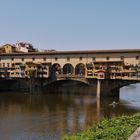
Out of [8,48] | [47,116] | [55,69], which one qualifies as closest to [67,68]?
[55,69]

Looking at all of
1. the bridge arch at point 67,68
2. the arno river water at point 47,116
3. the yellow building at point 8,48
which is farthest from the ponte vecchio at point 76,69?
the yellow building at point 8,48

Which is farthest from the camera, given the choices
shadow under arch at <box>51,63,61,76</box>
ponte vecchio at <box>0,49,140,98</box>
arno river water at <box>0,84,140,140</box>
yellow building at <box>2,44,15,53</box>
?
yellow building at <box>2,44,15,53</box>

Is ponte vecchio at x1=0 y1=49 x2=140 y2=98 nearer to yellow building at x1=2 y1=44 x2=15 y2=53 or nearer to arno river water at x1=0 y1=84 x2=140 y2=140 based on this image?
arno river water at x1=0 y1=84 x2=140 y2=140

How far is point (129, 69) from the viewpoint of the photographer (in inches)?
2670

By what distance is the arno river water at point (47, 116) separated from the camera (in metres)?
33.9

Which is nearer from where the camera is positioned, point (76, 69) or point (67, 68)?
point (76, 69)

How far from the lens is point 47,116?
45594mm

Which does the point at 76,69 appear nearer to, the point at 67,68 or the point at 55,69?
the point at 55,69

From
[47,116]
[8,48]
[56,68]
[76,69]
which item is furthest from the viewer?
[8,48]

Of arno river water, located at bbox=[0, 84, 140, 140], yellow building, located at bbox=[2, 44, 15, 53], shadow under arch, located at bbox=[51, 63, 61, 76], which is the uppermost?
yellow building, located at bbox=[2, 44, 15, 53]

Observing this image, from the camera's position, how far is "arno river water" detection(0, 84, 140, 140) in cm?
3388

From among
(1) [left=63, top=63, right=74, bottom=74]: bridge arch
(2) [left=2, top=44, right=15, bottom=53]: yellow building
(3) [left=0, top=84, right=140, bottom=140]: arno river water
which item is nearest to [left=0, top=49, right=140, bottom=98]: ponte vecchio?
(1) [left=63, top=63, right=74, bottom=74]: bridge arch

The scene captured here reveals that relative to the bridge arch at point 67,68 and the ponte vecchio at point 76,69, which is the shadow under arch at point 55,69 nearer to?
the ponte vecchio at point 76,69

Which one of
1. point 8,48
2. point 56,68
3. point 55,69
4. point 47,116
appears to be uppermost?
point 8,48
